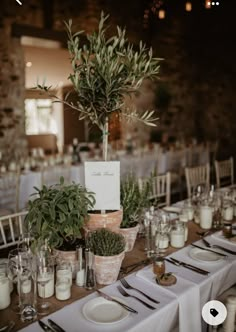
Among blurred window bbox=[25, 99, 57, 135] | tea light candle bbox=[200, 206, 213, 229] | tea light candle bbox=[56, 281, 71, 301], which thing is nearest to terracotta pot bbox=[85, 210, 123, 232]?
tea light candle bbox=[56, 281, 71, 301]

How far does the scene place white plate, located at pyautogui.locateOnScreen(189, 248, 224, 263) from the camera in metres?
1.65

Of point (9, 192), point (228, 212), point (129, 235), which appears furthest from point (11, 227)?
point (9, 192)

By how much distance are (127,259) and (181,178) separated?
3.86 meters

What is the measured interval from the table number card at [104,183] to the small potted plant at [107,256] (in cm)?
21

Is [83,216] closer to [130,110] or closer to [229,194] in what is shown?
[130,110]

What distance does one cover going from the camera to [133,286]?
56.6 inches

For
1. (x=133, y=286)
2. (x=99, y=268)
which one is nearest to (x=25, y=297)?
(x=99, y=268)

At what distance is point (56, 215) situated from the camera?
4.60 ft

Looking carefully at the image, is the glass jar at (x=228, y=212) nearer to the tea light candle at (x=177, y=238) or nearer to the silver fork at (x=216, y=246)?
the silver fork at (x=216, y=246)

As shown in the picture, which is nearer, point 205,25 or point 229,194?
point 229,194

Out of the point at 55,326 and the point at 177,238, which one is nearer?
the point at 55,326

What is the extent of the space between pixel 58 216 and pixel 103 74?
622 millimetres

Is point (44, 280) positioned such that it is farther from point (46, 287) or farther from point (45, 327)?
point (45, 327)

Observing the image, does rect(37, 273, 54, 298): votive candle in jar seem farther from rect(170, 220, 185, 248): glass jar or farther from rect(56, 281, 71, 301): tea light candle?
rect(170, 220, 185, 248): glass jar
